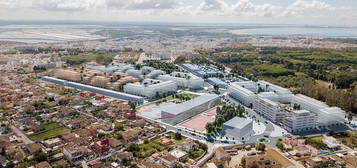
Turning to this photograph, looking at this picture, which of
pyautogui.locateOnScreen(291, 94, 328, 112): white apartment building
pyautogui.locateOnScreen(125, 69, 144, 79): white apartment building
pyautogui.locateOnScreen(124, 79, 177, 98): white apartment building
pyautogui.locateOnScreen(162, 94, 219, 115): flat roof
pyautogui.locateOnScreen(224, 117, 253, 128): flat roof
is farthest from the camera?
pyautogui.locateOnScreen(125, 69, 144, 79): white apartment building

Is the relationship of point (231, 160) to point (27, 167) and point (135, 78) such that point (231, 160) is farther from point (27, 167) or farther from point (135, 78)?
point (135, 78)

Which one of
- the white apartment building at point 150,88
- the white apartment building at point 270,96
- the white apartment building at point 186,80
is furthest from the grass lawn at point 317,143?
the white apartment building at point 186,80

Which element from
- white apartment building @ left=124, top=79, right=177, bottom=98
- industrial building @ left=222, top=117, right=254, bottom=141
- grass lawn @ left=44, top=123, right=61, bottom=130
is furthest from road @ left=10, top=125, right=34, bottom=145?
industrial building @ left=222, top=117, right=254, bottom=141

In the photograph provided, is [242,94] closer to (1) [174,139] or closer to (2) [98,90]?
(1) [174,139]

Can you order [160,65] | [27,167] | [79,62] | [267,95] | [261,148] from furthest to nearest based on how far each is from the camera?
1. [79,62]
2. [160,65]
3. [267,95]
4. [261,148]
5. [27,167]

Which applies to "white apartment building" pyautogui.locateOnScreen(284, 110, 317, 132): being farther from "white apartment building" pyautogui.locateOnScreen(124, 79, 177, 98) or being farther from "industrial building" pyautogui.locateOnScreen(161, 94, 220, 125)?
"white apartment building" pyautogui.locateOnScreen(124, 79, 177, 98)

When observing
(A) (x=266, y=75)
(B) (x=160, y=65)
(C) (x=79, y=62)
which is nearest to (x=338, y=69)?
(A) (x=266, y=75)

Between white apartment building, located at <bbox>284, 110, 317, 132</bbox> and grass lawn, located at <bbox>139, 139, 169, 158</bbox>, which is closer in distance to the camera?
grass lawn, located at <bbox>139, 139, 169, 158</bbox>

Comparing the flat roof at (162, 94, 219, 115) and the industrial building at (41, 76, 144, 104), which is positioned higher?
the flat roof at (162, 94, 219, 115)
